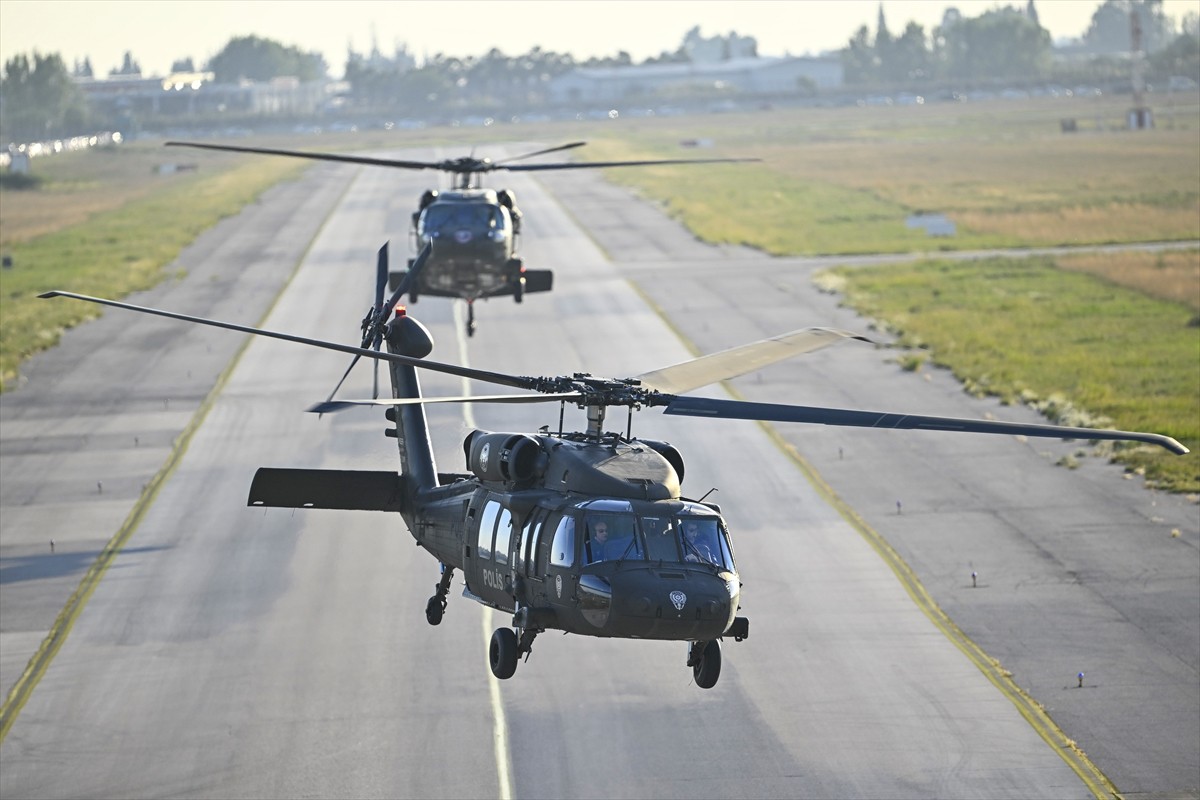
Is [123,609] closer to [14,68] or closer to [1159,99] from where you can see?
[14,68]

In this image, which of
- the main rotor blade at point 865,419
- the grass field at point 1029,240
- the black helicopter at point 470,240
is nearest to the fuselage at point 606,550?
the main rotor blade at point 865,419

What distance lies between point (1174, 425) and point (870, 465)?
9948mm

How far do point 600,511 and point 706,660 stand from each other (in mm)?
2539

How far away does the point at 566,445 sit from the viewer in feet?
70.9

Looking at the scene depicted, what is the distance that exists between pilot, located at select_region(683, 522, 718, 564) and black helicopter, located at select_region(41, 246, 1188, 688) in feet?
0.06

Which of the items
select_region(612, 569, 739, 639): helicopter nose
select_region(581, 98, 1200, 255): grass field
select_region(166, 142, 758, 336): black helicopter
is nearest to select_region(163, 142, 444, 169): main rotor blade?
select_region(166, 142, 758, 336): black helicopter

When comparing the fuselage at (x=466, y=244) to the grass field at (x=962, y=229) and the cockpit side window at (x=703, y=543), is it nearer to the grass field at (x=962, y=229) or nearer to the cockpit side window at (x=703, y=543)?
the grass field at (x=962, y=229)

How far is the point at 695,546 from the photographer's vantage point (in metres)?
20.2

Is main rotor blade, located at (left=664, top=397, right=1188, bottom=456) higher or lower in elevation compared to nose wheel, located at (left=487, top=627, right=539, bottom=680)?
higher

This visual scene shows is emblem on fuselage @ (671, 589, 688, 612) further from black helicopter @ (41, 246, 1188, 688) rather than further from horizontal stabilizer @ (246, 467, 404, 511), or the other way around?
horizontal stabilizer @ (246, 467, 404, 511)

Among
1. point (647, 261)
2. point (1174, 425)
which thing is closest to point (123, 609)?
point (1174, 425)

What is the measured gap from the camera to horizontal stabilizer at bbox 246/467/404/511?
78.6 ft

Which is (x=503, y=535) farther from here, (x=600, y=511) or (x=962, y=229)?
(x=962, y=229)

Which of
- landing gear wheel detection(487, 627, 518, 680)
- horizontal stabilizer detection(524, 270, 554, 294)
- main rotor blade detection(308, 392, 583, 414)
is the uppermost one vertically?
main rotor blade detection(308, 392, 583, 414)
